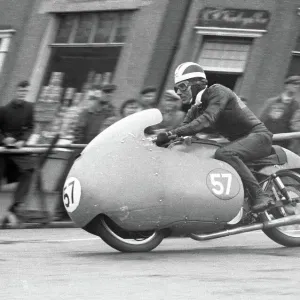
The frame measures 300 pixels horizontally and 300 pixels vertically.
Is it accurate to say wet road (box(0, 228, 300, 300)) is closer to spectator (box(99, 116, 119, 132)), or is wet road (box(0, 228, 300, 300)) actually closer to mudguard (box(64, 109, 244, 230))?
mudguard (box(64, 109, 244, 230))

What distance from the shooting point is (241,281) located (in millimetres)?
8133

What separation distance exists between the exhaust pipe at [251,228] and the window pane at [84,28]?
1323cm

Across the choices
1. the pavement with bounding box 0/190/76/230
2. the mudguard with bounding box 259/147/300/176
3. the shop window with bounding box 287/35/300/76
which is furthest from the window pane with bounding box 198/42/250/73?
the mudguard with bounding box 259/147/300/176

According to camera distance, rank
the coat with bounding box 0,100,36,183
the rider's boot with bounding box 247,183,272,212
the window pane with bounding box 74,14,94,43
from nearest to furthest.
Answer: the rider's boot with bounding box 247,183,272,212
the coat with bounding box 0,100,36,183
the window pane with bounding box 74,14,94,43

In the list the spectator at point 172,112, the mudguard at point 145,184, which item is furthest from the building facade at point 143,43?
the mudguard at point 145,184

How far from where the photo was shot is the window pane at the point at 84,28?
2305 centimetres

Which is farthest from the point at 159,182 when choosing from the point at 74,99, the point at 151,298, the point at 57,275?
the point at 74,99

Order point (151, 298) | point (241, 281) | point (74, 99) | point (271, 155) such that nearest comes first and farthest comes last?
point (151, 298) → point (241, 281) → point (271, 155) → point (74, 99)

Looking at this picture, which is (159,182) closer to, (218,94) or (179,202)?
(179,202)

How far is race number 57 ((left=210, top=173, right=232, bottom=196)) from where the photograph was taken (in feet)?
32.8

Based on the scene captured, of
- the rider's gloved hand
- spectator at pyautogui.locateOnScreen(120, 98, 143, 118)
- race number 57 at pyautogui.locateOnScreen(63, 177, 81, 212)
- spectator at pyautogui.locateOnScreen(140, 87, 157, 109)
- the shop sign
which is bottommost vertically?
race number 57 at pyautogui.locateOnScreen(63, 177, 81, 212)

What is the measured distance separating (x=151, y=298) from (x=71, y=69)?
1614cm

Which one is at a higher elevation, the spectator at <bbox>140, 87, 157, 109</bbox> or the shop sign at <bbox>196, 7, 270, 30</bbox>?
the shop sign at <bbox>196, 7, 270, 30</bbox>

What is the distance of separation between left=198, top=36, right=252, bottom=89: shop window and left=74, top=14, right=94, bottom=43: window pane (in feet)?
9.21
